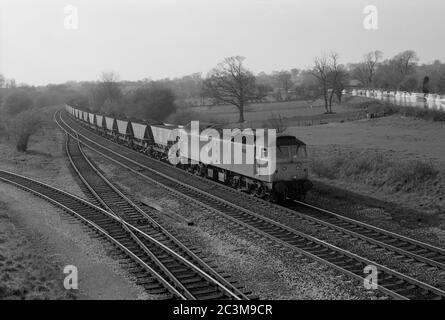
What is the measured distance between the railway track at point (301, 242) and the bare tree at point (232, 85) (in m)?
51.8

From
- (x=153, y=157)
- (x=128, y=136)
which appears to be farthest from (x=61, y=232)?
(x=128, y=136)

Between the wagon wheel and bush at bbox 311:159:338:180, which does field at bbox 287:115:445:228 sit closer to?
bush at bbox 311:159:338:180

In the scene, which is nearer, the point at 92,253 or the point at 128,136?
the point at 92,253

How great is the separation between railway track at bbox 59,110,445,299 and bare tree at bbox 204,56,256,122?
51771mm

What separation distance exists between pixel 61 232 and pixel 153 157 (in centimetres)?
1949

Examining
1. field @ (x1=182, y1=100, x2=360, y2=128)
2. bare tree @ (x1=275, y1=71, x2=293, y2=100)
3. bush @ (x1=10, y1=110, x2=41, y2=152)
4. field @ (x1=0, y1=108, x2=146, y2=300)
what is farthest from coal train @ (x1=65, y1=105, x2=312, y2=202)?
bare tree @ (x1=275, y1=71, x2=293, y2=100)

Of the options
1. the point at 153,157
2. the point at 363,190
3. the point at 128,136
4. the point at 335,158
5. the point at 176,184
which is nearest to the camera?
the point at 363,190

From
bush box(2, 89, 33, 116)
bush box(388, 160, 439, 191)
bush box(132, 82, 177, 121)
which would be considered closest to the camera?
bush box(388, 160, 439, 191)

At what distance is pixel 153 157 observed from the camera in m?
35.8

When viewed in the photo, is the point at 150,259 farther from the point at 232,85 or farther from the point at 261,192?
the point at 232,85

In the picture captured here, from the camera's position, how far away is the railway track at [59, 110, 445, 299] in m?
10.8

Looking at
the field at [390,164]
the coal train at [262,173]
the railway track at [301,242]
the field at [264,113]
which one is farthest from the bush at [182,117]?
the railway track at [301,242]

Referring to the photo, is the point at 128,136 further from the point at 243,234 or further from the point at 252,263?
the point at 252,263

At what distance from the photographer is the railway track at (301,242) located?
35.4 ft
